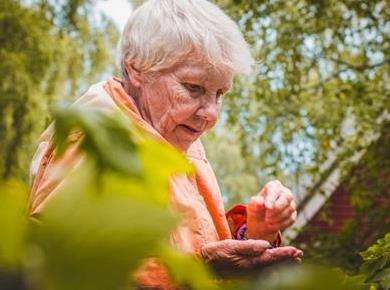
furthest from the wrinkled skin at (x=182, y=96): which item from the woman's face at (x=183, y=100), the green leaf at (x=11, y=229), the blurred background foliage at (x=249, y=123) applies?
the green leaf at (x=11, y=229)

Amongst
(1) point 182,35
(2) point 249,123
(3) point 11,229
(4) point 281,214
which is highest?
(3) point 11,229

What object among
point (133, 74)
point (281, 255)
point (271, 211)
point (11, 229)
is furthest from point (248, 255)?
point (11, 229)

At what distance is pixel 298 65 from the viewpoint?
387 inches

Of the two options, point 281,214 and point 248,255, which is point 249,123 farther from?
point 248,255

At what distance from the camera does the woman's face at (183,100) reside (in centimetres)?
228

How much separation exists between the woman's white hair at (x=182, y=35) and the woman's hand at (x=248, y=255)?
2.09ft

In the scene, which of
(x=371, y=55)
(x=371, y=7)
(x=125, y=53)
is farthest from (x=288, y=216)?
(x=371, y=55)

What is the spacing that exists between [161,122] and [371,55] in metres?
7.74

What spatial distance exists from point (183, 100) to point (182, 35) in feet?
0.65

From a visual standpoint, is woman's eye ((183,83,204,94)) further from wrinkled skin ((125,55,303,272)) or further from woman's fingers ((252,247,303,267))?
woman's fingers ((252,247,303,267))

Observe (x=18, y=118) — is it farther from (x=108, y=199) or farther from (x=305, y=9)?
(x=108, y=199)

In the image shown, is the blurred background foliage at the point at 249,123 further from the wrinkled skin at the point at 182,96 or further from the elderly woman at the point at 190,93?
the wrinkled skin at the point at 182,96

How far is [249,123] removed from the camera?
35.1 ft

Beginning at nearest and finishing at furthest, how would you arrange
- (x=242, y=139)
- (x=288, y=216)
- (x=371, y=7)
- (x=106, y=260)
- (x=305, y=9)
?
(x=106, y=260)
(x=288, y=216)
(x=371, y=7)
(x=305, y=9)
(x=242, y=139)
